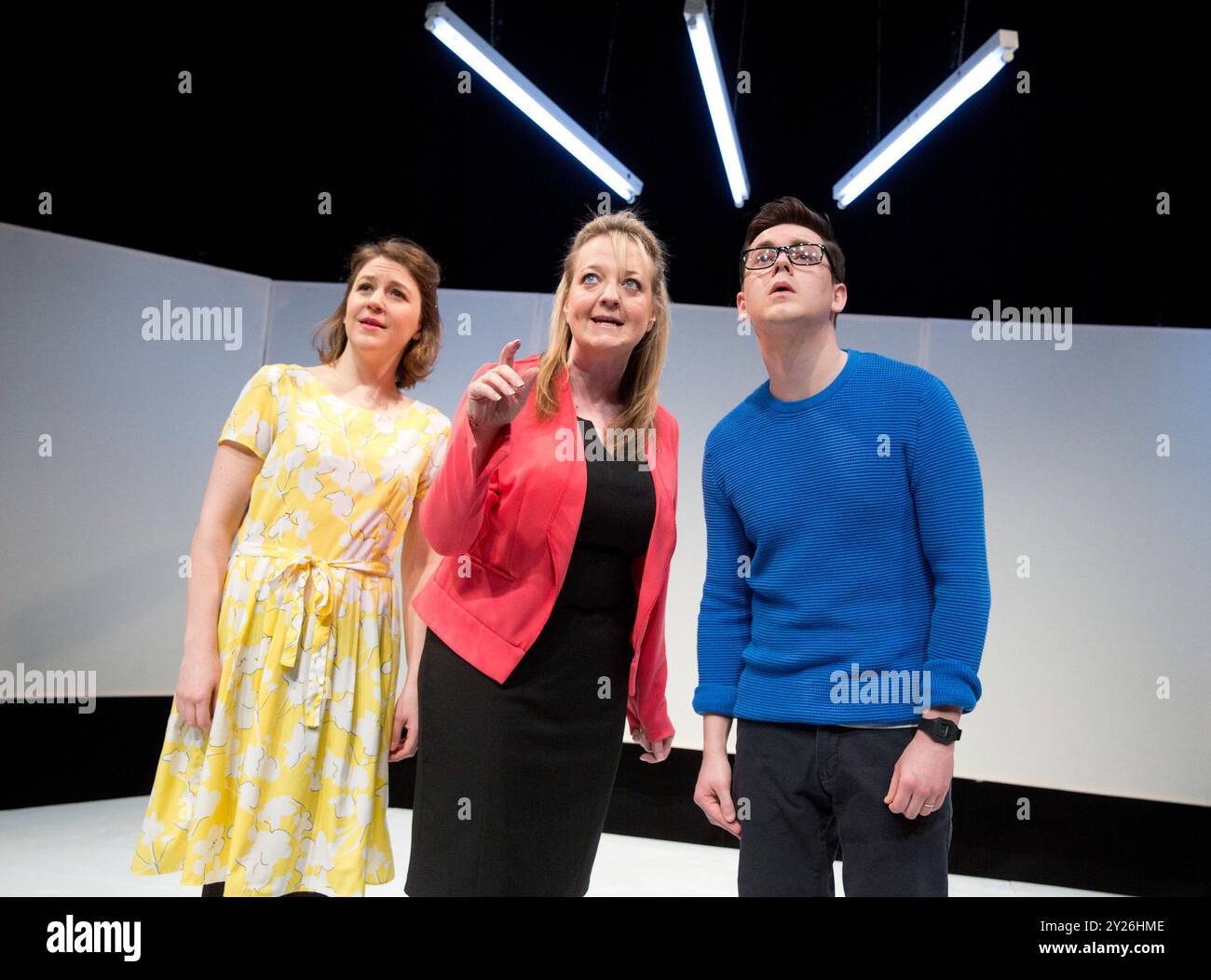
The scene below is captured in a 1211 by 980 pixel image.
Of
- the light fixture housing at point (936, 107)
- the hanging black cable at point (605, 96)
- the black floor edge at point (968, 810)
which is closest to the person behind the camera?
the light fixture housing at point (936, 107)

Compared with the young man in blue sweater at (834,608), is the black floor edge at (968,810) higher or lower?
lower

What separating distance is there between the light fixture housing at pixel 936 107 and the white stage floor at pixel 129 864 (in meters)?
3.07

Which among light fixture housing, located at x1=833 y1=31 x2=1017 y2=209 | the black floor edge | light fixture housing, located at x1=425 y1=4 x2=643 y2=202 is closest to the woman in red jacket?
light fixture housing, located at x1=425 y1=4 x2=643 y2=202

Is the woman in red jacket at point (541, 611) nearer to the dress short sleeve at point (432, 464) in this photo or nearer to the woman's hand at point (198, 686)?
the dress short sleeve at point (432, 464)

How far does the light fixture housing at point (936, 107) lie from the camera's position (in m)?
3.66

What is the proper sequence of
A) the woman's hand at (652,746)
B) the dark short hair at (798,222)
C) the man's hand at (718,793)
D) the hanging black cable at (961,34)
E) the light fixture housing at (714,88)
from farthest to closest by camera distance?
the hanging black cable at (961,34), the light fixture housing at (714,88), the woman's hand at (652,746), the dark short hair at (798,222), the man's hand at (718,793)

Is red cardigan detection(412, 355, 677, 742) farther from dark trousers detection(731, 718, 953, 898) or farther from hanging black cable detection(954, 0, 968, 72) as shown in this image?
hanging black cable detection(954, 0, 968, 72)

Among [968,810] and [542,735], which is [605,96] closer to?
[968,810]

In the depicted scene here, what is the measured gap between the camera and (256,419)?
6.55 ft

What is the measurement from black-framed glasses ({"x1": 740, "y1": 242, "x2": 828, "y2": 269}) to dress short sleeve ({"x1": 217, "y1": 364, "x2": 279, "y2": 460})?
1.04m

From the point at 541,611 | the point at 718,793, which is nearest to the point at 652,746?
the point at 718,793

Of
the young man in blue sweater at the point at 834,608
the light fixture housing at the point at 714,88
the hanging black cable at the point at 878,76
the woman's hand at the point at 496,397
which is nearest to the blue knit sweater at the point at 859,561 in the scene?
the young man in blue sweater at the point at 834,608

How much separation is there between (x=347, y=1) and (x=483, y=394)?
4567mm

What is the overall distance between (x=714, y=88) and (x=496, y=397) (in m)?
3.11
